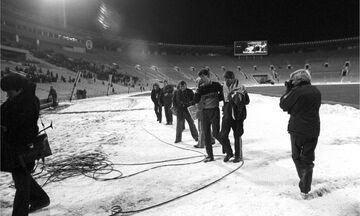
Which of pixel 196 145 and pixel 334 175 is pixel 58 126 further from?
pixel 334 175

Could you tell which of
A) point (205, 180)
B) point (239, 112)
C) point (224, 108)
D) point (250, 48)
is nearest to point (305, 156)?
point (205, 180)

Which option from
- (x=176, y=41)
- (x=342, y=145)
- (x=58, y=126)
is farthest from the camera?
(x=176, y=41)

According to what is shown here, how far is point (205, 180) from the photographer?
528 centimetres

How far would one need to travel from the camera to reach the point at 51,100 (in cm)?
2373

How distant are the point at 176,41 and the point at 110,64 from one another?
24.9 metres

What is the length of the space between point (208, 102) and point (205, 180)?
1.78m

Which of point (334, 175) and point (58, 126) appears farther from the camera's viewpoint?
point (58, 126)

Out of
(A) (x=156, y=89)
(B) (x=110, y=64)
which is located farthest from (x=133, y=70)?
(A) (x=156, y=89)

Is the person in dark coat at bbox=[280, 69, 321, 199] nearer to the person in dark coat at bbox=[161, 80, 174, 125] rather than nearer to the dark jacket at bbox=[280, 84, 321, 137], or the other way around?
the dark jacket at bbox=[280, 84, 321, 137]

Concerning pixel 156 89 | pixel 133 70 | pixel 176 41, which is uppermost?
pixel 176 41

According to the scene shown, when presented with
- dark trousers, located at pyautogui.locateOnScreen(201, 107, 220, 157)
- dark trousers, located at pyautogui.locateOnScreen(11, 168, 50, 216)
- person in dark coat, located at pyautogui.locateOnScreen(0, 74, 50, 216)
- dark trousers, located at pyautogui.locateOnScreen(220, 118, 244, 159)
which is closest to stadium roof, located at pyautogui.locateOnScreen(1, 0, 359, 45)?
dark trousers, located at pyautogui.locateOnScreen(201, 107, 220, 157)

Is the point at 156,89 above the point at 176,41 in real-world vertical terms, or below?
below

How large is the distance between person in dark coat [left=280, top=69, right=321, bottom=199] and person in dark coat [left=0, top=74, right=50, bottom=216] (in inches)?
136

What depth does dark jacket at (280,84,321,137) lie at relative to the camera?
13.8ft
